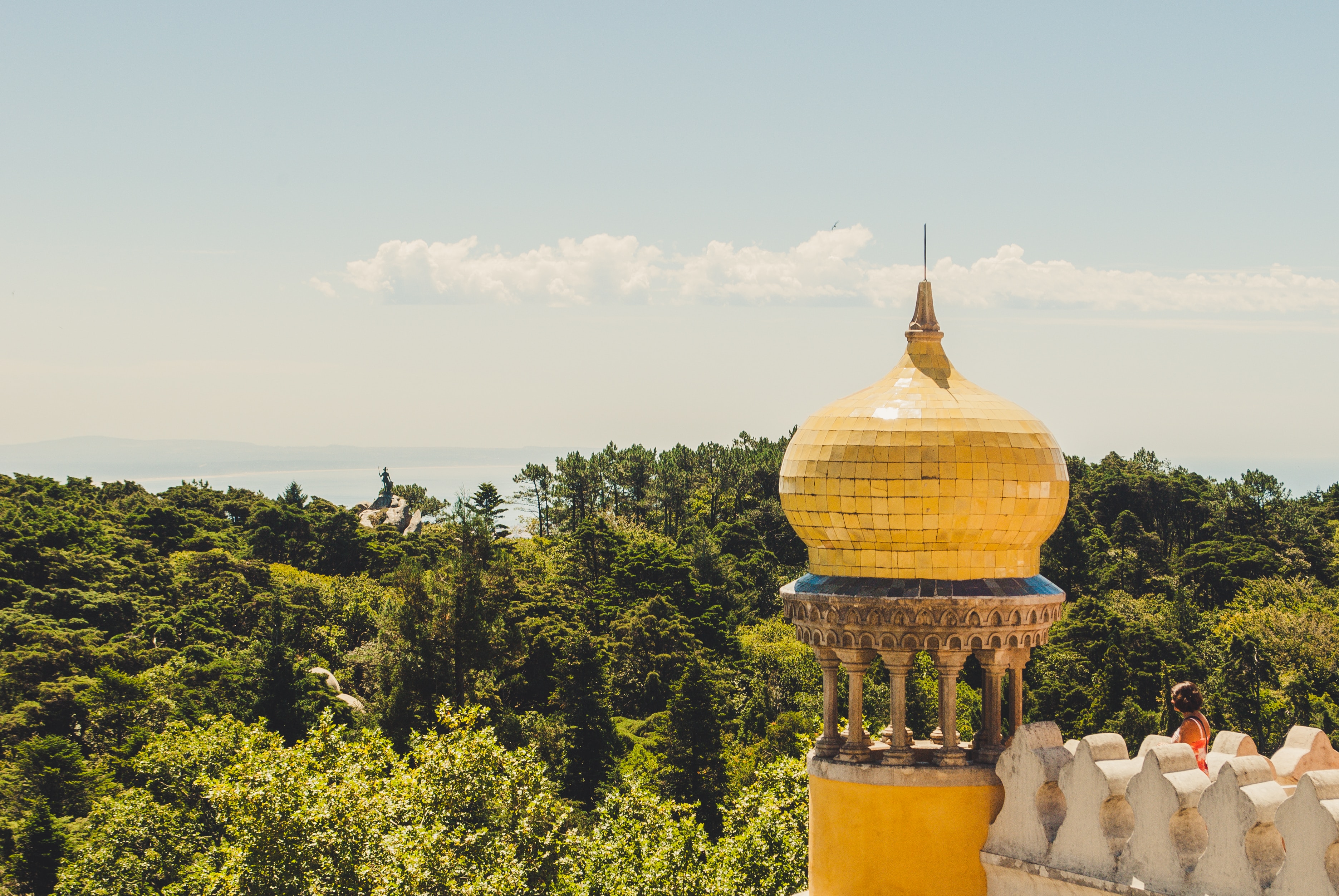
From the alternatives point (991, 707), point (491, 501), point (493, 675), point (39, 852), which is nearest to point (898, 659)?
point (991, 707)

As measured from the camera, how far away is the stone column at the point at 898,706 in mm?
10688

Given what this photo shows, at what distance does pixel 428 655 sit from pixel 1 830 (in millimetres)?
20729

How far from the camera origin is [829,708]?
11.2 meters

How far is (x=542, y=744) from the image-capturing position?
62594 mm

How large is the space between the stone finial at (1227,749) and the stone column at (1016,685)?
1.55 meters

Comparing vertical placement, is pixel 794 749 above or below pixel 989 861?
below

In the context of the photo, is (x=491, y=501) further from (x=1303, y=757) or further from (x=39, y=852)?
(x=1303, y=757)

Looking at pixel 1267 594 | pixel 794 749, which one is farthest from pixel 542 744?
pixel 1267 594

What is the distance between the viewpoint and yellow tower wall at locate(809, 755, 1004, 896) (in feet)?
34.0

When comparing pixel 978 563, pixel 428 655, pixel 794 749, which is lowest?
pixel 794 749

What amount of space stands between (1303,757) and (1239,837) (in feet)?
6.49

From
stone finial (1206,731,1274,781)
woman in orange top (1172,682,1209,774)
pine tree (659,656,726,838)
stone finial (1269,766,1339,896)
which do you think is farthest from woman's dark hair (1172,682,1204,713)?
pine tree (659,656,726,838)

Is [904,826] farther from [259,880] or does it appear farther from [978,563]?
[259,880]

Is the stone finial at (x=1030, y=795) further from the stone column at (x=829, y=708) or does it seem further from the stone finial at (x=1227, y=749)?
the stone column at (x=829, y=708)
